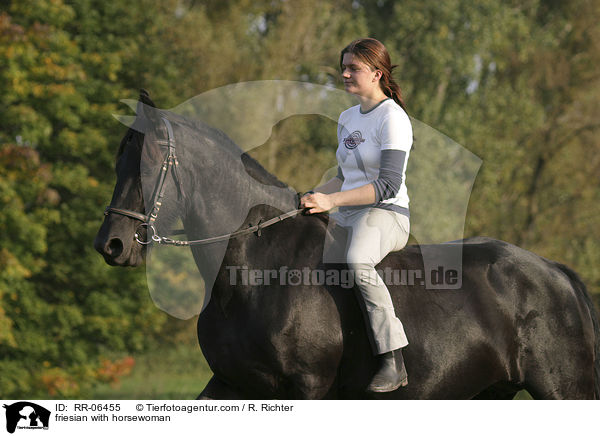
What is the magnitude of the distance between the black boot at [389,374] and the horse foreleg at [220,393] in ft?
2.57

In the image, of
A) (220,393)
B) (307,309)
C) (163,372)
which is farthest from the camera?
(163,372)

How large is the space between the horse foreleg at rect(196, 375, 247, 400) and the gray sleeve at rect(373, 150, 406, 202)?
1.42 m

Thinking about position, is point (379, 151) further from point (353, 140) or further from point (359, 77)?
point (359, 77)

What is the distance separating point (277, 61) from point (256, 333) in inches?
737

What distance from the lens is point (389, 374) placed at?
3982 millimetres

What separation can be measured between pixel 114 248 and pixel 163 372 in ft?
62.3

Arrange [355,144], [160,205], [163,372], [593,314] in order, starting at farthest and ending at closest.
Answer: [163,372] → [593,314] → [355,144] → [160,205]

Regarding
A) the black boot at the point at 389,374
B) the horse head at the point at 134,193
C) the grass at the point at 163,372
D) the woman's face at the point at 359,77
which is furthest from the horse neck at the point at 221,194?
the grass at the point at 163,372

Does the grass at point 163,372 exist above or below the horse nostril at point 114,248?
below

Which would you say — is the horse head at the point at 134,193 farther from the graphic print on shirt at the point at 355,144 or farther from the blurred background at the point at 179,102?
the blurred background at the point at 179,102

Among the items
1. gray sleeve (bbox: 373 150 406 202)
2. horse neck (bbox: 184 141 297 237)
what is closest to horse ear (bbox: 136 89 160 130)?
horse neck (bbox: 184 141 297 237)

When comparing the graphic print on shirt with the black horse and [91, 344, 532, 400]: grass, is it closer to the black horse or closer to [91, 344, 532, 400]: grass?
the black horse
